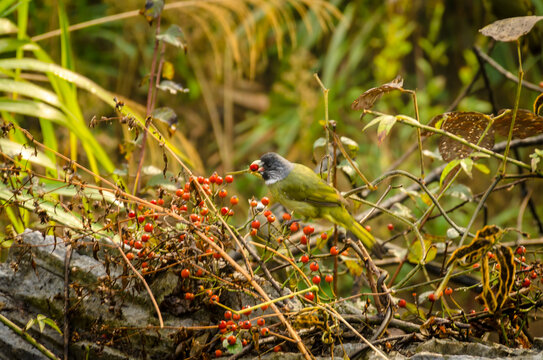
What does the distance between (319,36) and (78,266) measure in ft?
13.0

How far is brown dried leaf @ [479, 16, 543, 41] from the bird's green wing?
22.7 inches

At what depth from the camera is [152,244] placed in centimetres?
142

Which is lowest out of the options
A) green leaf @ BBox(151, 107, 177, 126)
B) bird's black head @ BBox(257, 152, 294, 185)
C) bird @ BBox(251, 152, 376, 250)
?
bird @ BBox(251, 152, 376, 250)

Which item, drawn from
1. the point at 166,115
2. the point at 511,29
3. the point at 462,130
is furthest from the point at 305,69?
the point at 511,29

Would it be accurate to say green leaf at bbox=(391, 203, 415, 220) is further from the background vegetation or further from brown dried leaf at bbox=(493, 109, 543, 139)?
the background vegetation

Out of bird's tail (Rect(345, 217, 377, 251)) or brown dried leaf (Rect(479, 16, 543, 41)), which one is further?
bird's tail (Rect(345, 217, 377, 251))

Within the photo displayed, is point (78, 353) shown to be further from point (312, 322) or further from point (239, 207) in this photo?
point (239, 207)

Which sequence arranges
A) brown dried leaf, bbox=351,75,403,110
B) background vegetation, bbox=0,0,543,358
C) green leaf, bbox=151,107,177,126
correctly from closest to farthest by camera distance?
brown dried leaf, bbox=351,75,403,110, green leaf, bbox=151,107,177,126, background vegetation, bbox=0,0,543,358

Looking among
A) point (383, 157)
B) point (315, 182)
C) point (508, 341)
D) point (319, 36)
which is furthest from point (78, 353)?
point (319, 36)

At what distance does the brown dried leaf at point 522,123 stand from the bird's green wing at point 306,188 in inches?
18.1

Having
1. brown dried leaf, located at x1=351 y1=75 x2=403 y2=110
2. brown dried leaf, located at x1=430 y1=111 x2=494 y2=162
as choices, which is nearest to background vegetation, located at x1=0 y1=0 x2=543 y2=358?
brown dried leaf, located at x1=430 y1=111 x2=494 y2=162

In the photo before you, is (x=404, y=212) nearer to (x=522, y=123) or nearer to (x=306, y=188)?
(x=306, y=188)

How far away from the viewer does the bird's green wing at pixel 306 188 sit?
156cm

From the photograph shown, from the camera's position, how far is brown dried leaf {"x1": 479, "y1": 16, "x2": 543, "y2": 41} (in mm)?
1106
